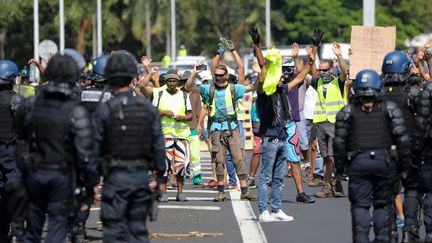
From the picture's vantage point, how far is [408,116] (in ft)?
40.3

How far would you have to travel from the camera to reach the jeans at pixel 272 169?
14914 mm

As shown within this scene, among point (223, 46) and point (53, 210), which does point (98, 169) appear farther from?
point (223, 46)

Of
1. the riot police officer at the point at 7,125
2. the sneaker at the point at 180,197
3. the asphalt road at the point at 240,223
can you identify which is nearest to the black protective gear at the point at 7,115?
the riot police officer at the point at 7,125

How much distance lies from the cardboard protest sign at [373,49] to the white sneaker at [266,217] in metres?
3.04

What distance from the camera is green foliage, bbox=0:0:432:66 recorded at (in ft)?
235

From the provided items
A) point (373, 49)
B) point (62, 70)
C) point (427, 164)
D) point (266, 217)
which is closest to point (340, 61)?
point (373, 49)

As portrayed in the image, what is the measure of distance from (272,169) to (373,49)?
2.99m

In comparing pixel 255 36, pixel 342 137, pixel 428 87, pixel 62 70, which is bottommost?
pixel 342 137

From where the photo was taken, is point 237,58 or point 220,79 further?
point 220,79

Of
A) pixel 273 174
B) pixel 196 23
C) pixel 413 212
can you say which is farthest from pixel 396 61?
pixel 196 23

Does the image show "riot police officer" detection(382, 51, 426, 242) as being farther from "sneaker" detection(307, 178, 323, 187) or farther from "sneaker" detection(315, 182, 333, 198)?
"sneaker" detection(307, 178, 323, 187)

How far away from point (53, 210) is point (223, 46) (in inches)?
307

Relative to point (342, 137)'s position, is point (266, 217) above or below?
below

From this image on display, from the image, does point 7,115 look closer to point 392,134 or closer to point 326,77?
point 392,134
